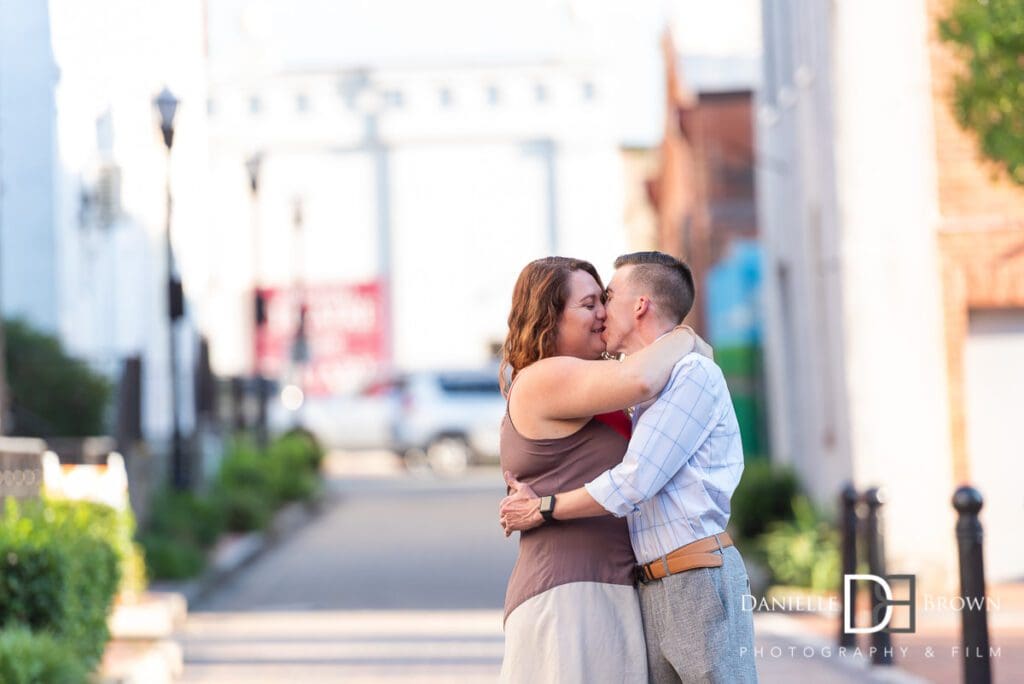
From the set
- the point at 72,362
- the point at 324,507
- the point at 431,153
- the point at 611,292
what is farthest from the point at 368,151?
the point at 611,292

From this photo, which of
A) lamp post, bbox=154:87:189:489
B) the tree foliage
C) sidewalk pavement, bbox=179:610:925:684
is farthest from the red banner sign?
the tree foliage

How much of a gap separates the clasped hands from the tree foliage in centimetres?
542

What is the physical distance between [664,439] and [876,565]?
19.3 feet

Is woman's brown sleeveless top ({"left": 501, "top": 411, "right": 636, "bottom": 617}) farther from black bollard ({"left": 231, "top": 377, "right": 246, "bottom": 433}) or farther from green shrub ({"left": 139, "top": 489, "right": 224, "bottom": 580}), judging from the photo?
black bollard ({"left": 231, "top": 377, "right": 246, "bottom": 433})

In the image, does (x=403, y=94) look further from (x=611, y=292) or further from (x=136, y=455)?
(x=611, y=292)

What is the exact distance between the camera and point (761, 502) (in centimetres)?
→ 1681

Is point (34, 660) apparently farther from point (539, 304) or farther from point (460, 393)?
point (460, 393)

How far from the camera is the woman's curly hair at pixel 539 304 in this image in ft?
15.9

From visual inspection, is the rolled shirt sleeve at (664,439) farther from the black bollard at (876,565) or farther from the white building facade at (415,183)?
the white building facade at (415,183)

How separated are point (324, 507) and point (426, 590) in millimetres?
10344

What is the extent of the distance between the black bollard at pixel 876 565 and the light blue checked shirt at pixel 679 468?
16.2 feet

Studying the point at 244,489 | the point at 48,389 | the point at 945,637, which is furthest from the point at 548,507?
the point at 244,489

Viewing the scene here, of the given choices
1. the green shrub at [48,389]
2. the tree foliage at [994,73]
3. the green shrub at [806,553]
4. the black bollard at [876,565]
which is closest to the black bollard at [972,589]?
the black bollard at [876,565]

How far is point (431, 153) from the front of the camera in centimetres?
4972
